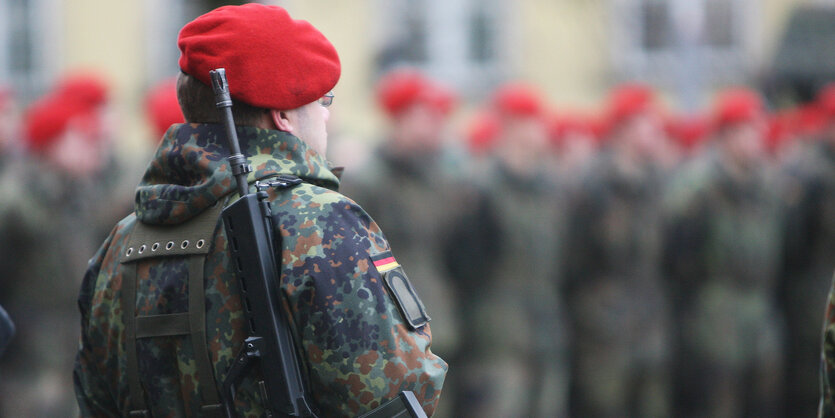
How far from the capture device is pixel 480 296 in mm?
7062

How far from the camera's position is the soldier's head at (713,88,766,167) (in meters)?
7.67

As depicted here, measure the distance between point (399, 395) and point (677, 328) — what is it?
5.68 meters

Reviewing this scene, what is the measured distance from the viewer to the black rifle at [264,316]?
2.47 m

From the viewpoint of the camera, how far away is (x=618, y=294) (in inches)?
299

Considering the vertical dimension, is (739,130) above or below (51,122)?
below

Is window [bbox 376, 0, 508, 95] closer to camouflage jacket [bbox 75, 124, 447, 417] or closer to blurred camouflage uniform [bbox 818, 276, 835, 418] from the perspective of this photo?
blurred camouflage uniform [bbox 818, 276, 835, 418]

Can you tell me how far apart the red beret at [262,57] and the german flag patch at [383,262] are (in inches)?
15.3

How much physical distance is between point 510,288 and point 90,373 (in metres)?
4.36

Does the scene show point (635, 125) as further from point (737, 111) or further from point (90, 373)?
point (90, 373)

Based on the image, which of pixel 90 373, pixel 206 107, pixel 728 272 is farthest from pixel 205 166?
pixel 728 272

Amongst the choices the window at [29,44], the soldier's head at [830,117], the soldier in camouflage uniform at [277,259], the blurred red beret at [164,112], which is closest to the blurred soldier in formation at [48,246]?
the blurred red beret at [164,112]

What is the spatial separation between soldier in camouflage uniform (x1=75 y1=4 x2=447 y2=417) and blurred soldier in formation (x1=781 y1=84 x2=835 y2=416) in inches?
227

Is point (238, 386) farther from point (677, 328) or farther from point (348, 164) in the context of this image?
point (677, 328)

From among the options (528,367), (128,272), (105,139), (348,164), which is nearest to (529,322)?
(528,367)
